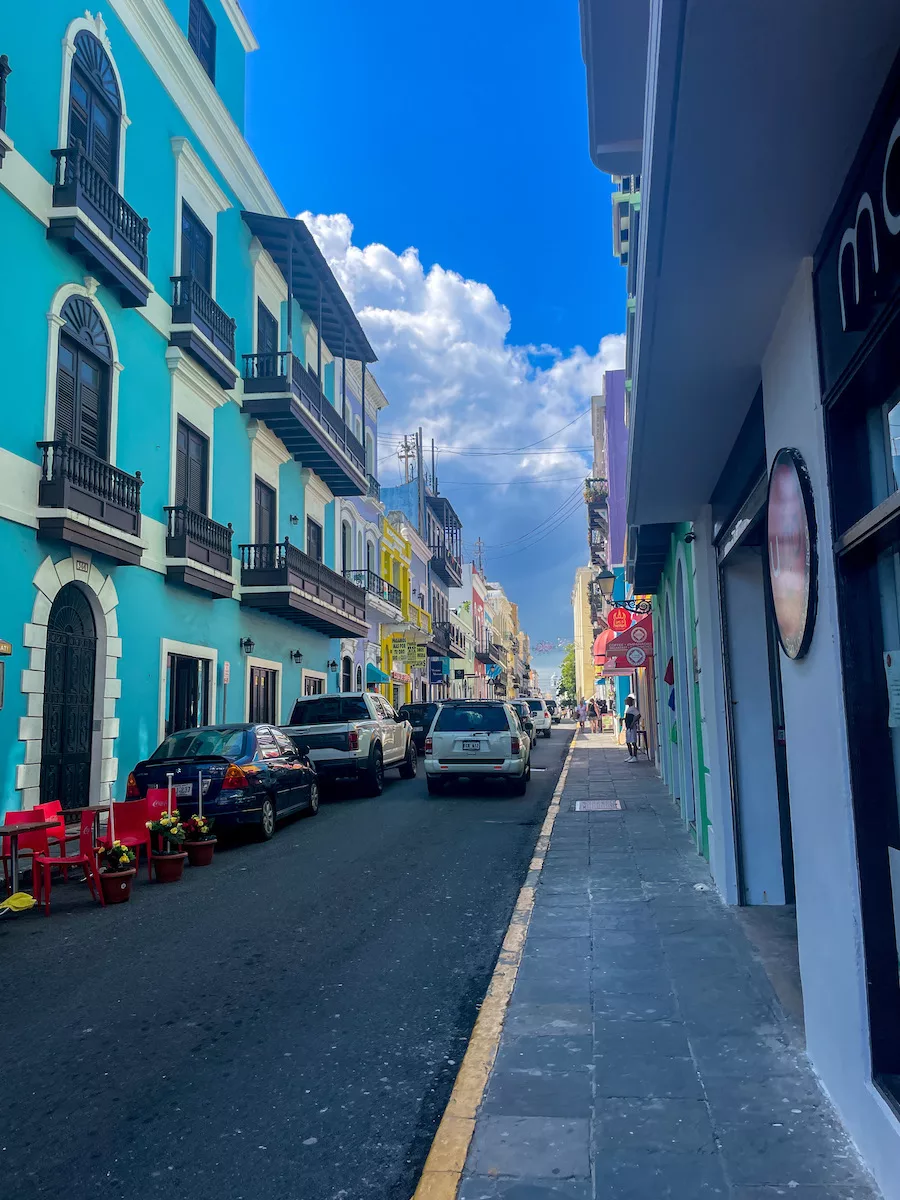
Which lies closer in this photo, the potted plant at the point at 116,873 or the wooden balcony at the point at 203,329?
the potted plant at the point at 116,873

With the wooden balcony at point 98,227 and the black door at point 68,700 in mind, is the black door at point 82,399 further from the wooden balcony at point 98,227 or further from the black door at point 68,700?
the black door at point 68,700

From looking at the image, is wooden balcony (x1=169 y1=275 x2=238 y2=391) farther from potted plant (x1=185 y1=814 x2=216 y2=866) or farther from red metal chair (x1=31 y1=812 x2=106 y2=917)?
red metal chair (x1=31 y1=812 x2=106 y2=917)

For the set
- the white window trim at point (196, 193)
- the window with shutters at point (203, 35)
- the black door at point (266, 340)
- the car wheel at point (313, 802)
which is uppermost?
the window with shutters at point (203, 35)

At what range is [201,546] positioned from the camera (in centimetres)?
1783

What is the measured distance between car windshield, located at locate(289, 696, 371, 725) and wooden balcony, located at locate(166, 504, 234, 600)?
294cm

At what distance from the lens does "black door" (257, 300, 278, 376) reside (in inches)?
850

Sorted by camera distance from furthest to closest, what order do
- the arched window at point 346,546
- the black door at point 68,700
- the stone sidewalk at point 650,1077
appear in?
the arched window at point 346,546 < the black door at point 68,700 < the stone sidewalk at point 650,1077

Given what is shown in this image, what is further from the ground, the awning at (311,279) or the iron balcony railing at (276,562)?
the awning at (311,279)

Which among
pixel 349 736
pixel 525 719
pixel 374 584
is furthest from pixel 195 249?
pixel 374 584

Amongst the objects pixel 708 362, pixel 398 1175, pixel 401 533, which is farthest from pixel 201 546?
pixel 401 533

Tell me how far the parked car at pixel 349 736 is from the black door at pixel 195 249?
8.57m

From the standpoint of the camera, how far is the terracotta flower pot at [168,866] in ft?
30.2

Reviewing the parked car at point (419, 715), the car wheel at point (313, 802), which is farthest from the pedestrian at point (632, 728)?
the car wheel at point (313, 802)

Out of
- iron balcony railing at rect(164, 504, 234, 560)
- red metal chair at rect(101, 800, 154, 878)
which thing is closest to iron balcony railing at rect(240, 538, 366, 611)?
iron balcony railing at rect(164, 504, 234, 560)
